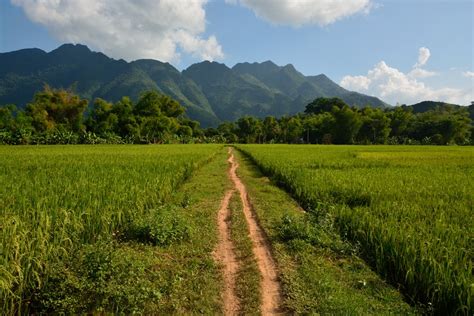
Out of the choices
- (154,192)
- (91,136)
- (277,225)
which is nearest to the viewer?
(277,225)

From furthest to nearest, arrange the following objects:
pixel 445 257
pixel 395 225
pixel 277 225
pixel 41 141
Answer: pixel 41 141 → pixel 277 225 → pixel 395 225 → pixel 445 257

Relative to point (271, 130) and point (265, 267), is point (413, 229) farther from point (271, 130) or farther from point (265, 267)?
point (271, 130)

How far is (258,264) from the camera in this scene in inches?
207

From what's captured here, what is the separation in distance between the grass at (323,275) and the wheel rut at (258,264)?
14 centimetres

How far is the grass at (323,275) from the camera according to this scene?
12.9ft

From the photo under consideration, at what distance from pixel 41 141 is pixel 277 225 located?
5362 centimetres

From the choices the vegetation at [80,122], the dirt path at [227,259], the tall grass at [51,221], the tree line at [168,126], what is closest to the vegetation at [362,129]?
the tree line at [168,126]

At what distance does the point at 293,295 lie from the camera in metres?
4.24

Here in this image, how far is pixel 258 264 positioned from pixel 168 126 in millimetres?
62960

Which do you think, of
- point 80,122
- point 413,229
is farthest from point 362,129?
point 413,229

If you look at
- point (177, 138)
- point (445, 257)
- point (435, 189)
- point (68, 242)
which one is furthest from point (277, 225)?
point (177, 138)

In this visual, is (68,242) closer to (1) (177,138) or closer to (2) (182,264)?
(2) (182,264)

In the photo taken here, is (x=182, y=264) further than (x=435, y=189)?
No

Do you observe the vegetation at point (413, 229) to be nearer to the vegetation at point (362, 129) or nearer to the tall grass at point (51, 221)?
the tall grass at point (51, 221)
